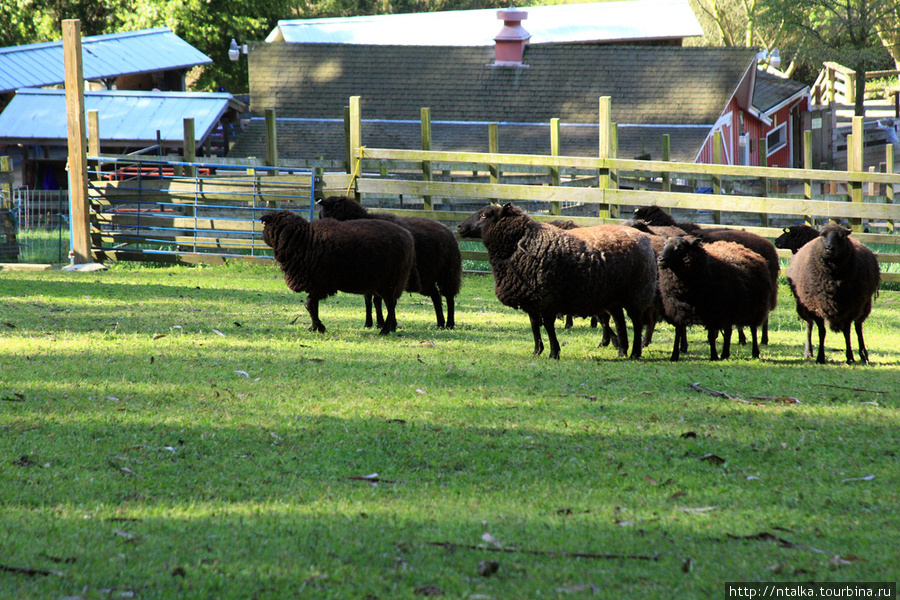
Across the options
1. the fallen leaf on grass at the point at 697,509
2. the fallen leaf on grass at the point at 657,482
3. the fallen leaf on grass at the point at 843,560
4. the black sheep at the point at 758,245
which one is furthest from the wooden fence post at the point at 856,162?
the fallen leaf on grass at the point at 843,560

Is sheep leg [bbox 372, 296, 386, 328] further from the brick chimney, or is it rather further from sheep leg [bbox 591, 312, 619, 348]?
the brick chimney

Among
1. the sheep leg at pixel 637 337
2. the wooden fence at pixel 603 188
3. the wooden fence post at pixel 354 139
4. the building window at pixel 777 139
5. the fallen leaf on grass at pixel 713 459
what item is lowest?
the fallen leaf on grass at pixel 713 459

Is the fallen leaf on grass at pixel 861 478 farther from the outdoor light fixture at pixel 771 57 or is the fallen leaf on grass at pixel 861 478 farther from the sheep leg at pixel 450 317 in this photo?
the outdoor light fixture at pixel 771 57

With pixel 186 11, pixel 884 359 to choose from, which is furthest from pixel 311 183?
pixel 186 11

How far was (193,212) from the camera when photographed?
19.0 metres

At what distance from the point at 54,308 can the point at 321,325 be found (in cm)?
394

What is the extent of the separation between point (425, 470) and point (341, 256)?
16.7ft

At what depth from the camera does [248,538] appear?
4195 mm

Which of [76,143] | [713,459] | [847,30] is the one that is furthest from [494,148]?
[847,30]

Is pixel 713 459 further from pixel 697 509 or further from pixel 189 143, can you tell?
pixel 189 143

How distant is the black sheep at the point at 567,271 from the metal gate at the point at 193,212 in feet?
28.2

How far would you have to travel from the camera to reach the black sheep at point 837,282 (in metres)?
9.12

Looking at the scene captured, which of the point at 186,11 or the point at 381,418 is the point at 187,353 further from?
the point at 186,11

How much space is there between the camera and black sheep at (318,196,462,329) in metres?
11.3
